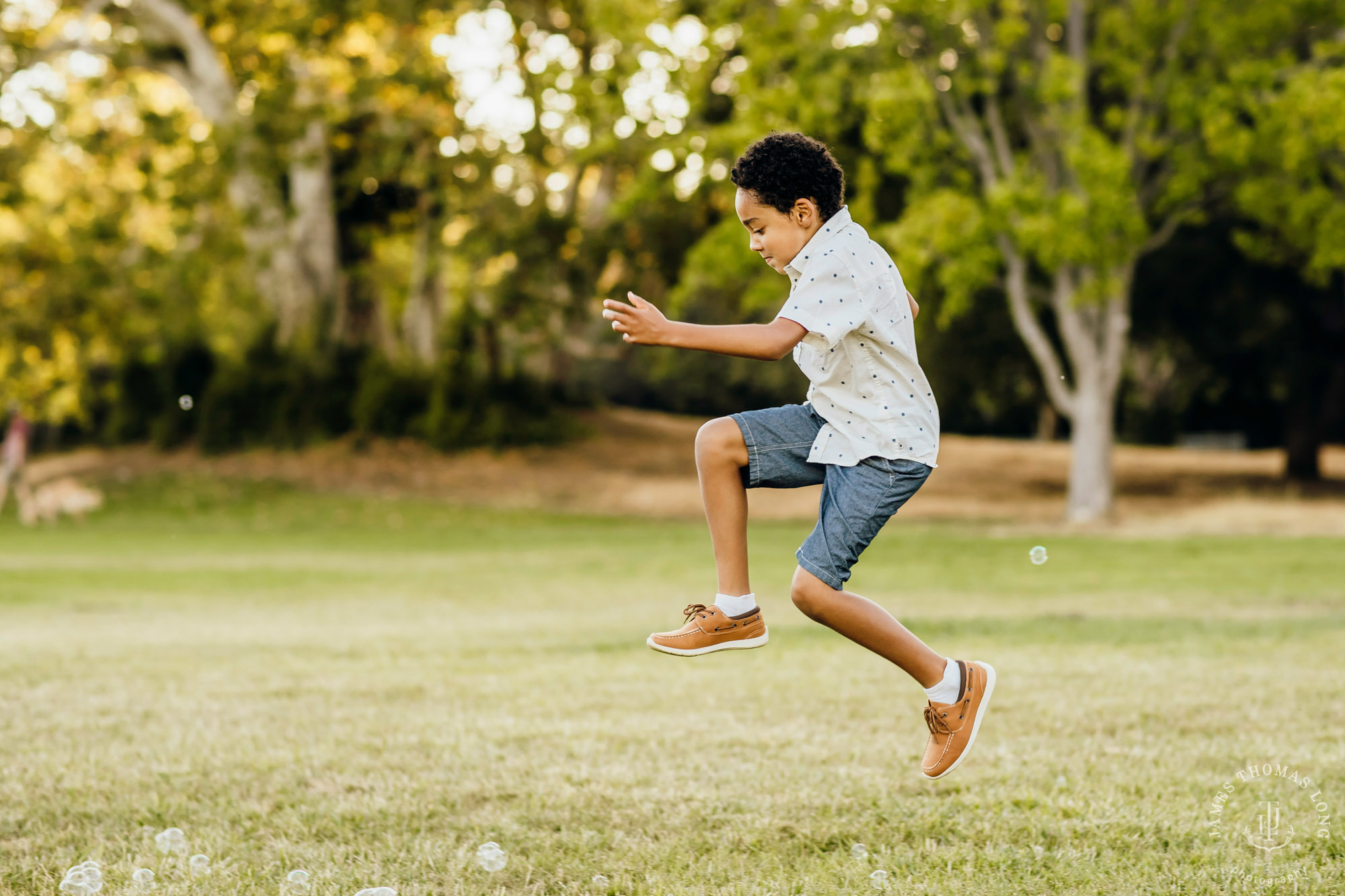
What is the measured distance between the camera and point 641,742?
242 inches

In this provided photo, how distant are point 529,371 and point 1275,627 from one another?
23.6m

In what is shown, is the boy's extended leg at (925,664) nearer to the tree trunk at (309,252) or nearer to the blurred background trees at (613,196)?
the blurred background trees at (613,196)

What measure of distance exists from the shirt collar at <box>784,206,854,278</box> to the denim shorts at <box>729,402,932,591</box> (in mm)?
424

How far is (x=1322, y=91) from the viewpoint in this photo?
18.8 metres

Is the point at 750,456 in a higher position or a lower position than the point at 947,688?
higher

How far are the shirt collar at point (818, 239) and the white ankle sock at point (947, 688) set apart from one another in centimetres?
137

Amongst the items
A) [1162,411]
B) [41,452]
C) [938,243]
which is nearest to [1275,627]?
[938,243]

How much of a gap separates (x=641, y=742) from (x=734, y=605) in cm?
213

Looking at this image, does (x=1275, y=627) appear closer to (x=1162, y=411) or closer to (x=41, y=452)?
(x=41, y=452)

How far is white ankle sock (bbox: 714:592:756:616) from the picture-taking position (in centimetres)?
422

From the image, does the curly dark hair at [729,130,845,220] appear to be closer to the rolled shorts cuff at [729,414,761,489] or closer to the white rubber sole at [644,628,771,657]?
the rolled shorts cuff at [729,414,761,489]

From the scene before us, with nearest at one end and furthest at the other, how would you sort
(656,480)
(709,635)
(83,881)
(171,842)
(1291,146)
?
(83,881)
(709,635)
(171,842)
(1291,146)
(656,480)

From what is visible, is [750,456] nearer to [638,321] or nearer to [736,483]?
[736,483]

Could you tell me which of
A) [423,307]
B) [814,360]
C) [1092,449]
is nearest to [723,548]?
[814,360]
